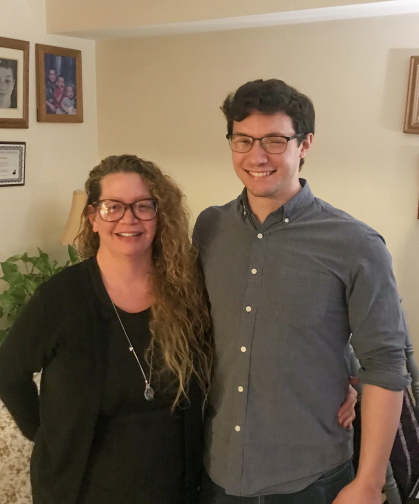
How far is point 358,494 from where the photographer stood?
1.20 meters

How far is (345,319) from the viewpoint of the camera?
125 centimetres

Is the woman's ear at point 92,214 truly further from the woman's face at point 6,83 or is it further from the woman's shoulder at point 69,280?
the woman's face at point 6,83

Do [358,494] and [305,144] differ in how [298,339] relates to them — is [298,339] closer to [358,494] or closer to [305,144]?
[358,494]

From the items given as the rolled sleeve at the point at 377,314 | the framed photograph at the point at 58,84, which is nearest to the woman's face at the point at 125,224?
the rolled sleeve at the point at 377,314

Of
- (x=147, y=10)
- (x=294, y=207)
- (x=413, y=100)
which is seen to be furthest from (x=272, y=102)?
(x=147, y=10)

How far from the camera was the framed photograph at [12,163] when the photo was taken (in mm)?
2519

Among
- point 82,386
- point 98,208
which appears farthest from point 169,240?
point 82,386

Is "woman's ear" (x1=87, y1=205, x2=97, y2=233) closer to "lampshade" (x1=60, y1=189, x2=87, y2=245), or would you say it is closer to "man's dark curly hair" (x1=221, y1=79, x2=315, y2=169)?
"man's dark curly hair" (x1=221, y1=79, x2=315, y2=169)

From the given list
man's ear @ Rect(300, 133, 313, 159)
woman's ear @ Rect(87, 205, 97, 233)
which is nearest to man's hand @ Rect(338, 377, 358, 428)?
man's ear @ Rect(300, 133, 313, 159)

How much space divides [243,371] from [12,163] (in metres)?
1.80

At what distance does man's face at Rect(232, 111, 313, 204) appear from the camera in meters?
1.24

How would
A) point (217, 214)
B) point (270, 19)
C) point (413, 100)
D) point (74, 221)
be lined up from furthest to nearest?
point (74, 221) → point (270, 19) → point (413, 100) → point (217, 214)

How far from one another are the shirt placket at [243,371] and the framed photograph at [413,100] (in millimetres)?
1127

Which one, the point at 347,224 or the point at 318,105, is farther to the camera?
the point at 318,105
